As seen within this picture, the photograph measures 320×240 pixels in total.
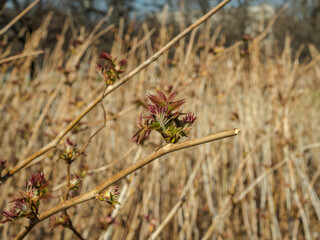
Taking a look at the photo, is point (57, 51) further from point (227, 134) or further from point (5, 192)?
point (227, 134)

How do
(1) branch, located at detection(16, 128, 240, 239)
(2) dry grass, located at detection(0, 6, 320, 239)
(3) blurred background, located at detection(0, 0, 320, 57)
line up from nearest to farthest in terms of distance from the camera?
(1) branch, located at detection(16, 128, 240, 239), (2) dry grass, located at detection(0, 6, 320, 239), (3) blurred background, located at detection(0, 0, 320, 57)

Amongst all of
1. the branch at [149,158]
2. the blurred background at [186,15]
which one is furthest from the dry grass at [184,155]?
the blurred background at [186,15]

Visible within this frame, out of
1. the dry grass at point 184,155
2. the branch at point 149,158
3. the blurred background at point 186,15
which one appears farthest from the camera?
the blurred background at point 186,15

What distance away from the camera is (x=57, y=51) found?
1426mm

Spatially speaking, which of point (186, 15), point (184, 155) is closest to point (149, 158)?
point (184, 155)

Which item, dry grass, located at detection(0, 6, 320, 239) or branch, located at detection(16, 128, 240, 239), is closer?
branch, located at detection(16, 128, 240, 239)

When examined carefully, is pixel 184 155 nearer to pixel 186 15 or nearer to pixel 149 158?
pixel 149 158

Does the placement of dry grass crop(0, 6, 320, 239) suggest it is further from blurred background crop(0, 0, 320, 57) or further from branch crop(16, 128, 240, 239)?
blurred background crop(0, 0, 320, 57)

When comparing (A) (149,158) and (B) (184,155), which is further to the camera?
(B) (184,155)

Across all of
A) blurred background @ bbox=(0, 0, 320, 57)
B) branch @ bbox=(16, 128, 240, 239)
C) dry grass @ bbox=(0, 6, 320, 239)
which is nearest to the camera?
branch @ bbox=(16, 128, 240, 239)

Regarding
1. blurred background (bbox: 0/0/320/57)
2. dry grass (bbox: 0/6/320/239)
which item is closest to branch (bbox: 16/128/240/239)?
dry grass (bbox: 0/6/320/239)

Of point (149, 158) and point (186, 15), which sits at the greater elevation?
point (186, 15)

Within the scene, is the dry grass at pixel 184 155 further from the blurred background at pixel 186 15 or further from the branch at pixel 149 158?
the blurred background at pixel 186 15

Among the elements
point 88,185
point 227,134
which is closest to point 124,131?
point 88,185
